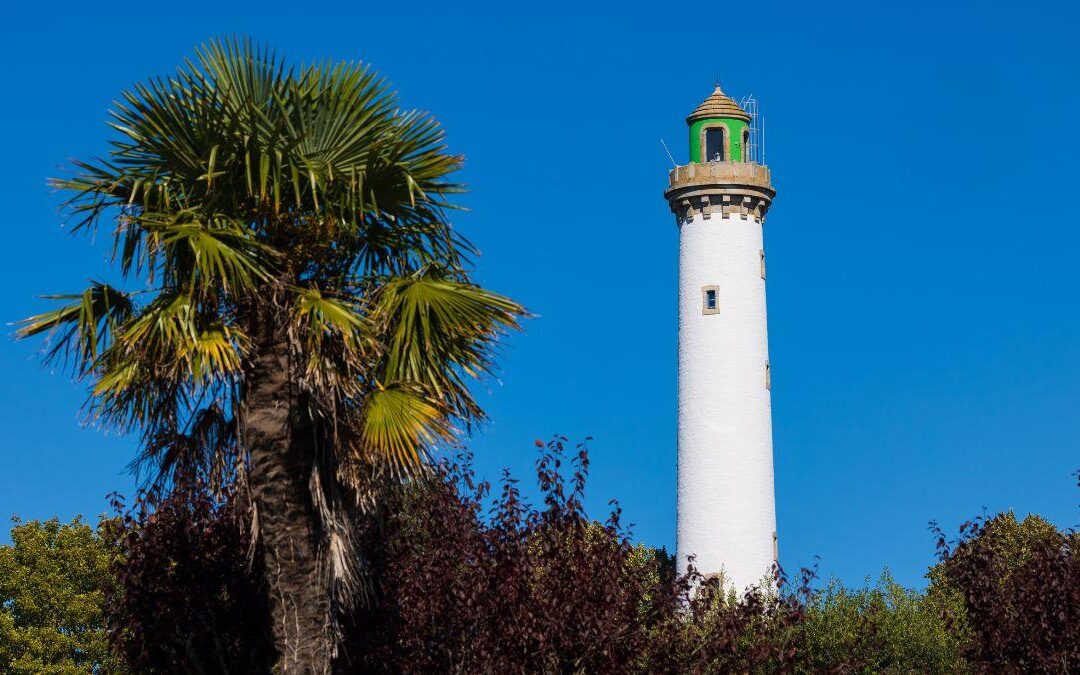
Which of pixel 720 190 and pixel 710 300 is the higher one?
pixel 720 190

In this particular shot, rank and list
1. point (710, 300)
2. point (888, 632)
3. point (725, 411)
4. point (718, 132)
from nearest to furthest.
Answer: point (888, 632), point (725, 411), point (710, 300), point (718, 132)

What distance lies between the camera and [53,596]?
58594 millimetres

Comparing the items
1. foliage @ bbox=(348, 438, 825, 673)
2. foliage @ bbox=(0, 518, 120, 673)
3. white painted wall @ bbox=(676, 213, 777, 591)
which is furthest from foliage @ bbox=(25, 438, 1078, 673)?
foliage @ bbox=(0, 518, 120, 673)

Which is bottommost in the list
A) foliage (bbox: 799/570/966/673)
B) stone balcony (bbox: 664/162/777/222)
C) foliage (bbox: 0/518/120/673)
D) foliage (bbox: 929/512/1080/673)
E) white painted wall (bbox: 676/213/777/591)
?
foliage (bbox: 929/512/1080/673)

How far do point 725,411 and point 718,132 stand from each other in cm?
979

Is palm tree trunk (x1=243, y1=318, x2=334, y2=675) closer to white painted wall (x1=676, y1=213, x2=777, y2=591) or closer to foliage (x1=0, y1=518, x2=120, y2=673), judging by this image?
white painted wall (x1=676, y1=213, x2=777, y2=591)

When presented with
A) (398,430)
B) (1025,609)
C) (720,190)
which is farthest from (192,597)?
(720,190)

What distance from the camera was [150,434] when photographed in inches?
834

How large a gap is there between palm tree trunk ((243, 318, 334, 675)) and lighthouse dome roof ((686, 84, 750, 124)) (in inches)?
1617

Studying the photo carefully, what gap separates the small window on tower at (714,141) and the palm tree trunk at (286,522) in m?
40.6

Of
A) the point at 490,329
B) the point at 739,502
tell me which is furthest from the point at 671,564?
the point at 490,329

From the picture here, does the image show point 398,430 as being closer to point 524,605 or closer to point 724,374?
point 524,605

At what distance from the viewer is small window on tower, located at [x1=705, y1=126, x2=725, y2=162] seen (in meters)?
59.6

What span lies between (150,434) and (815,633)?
2224 centimetres
